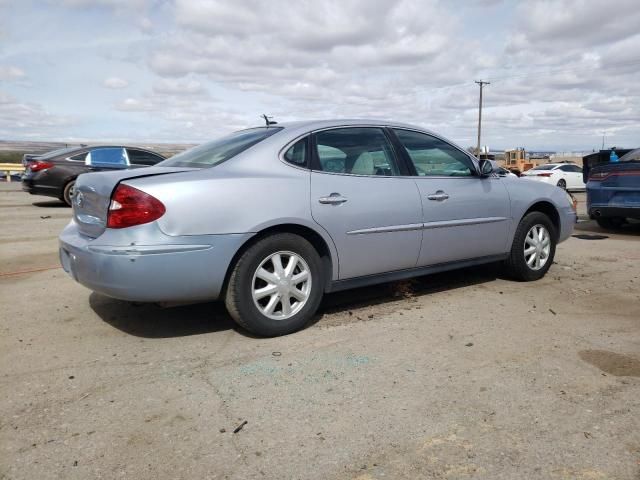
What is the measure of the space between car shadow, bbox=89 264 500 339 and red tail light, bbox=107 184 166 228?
2.90 feet

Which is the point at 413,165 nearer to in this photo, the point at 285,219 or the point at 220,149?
the point at 285,219

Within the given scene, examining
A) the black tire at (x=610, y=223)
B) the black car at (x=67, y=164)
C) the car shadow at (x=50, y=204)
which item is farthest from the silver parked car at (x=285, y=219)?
the car shadow at (x=50, y=204)

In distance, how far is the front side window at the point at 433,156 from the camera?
4.74 metres

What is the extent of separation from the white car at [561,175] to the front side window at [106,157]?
17590 millimetres

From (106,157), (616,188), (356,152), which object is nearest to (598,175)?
(616,188)

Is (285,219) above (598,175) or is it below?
below

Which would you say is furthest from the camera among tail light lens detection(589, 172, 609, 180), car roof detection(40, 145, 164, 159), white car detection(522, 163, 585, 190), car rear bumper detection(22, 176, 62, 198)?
white car detection(522, 163, 585, 190)

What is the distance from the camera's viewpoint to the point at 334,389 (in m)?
3.05

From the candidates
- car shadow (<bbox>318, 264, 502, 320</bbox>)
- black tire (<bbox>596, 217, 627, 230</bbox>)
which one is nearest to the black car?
car shadow (<bbox>318, 264, 502, 320</bbox>)

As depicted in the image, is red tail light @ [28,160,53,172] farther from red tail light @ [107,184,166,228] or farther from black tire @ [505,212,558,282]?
black tire @ [505,212,558,282]

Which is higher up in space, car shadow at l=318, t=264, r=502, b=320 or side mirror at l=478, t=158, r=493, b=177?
side mirror at l=478, t=158, r=493, b=177

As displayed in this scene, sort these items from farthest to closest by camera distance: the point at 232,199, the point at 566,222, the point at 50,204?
the point at 50,204, the point at 566,222, the point at 232,199

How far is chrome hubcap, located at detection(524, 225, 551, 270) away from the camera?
5.52 meters

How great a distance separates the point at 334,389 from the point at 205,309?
1801 mm
